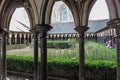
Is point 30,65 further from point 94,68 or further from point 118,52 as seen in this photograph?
point 118,52

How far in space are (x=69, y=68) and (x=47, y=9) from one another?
624 cm

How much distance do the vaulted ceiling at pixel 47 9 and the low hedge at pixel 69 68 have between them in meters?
3.38

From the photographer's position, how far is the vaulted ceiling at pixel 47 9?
21.4 ft

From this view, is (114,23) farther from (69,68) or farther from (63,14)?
(63,14)

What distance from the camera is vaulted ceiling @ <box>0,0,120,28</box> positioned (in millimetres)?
6537

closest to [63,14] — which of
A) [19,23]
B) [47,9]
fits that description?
[19,23]

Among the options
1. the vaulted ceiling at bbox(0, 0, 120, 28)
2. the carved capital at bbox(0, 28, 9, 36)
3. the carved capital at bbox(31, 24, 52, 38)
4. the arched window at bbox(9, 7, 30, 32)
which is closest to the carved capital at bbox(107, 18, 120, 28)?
the vaulted ceiling at bbox(0, 0, 120, 28)

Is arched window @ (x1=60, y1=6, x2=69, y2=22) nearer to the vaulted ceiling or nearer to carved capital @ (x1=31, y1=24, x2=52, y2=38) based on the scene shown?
the vaulted ceiling

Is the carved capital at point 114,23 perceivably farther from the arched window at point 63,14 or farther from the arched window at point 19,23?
the arched window at point 63,14

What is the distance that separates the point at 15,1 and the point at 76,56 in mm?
7097

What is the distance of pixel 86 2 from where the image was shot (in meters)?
9.59

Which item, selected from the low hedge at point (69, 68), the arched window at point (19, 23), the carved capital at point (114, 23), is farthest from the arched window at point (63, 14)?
the carved capital at point (114, 23)

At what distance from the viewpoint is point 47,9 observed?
293 inches

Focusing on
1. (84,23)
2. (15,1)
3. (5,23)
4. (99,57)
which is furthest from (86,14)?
(99,57)
